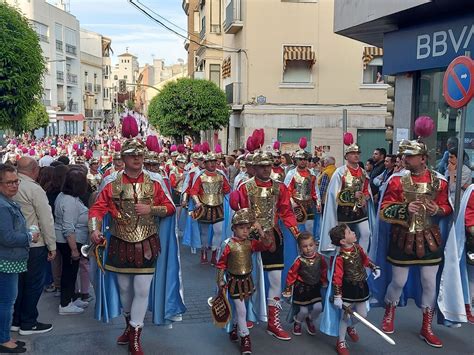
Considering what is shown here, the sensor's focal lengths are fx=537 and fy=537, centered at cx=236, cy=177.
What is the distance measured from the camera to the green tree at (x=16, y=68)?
13.6 meters

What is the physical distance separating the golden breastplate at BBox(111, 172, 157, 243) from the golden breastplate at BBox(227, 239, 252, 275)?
2.75ft

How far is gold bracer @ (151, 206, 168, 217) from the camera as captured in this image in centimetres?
522

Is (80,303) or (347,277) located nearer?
(347,277)

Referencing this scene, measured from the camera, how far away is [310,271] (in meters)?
5.40

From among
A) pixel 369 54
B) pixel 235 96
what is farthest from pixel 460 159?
pixel 235 96

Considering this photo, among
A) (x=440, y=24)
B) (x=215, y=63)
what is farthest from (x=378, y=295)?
(x=215, y=63)

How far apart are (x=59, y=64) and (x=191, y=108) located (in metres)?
43.0

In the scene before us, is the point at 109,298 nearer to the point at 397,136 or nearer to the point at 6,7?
the point at 397,136

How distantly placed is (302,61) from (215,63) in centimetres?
1003

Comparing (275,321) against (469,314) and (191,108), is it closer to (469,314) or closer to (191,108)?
(469,314)

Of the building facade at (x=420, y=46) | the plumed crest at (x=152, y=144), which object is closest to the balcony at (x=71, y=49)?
the building facade at (x=420, y=46)

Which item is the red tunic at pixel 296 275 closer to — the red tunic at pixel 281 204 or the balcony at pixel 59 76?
the red tunic at pixel 281 204

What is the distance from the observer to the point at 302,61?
23.5m

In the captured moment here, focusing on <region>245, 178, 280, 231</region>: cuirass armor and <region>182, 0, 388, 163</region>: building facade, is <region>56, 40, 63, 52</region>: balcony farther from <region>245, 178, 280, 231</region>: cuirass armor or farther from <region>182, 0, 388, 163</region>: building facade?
<region>245, 178, 280, 231</region>: cuirass armor
